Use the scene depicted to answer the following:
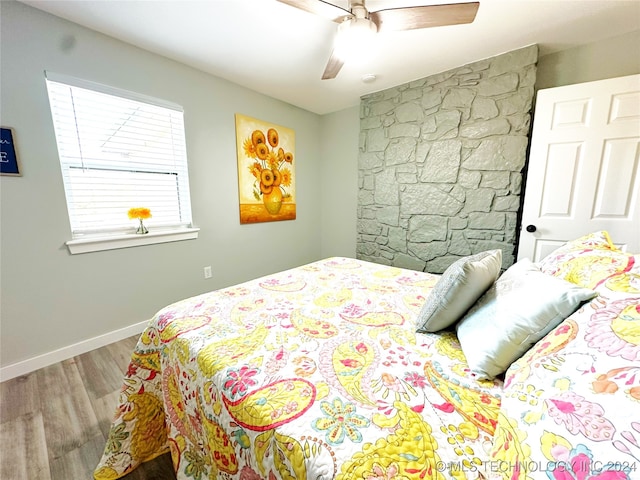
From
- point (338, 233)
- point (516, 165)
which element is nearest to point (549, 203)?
point (516, 165)

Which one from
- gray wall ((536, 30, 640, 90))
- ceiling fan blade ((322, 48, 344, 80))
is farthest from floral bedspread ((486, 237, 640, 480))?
gray wall ((536, 30, 640, 90))

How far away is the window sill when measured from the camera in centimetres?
179

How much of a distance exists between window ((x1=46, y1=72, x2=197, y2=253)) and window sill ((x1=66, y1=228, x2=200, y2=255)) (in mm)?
31

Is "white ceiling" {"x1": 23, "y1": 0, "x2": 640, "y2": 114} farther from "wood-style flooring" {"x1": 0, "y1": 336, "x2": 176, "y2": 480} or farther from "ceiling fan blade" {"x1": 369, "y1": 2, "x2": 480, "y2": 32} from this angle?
"wood-style flooring" {"x1": 0, "y1": 336, "x2": 176, "y2": 480}

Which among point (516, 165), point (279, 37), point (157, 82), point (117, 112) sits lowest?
point (516, 165)

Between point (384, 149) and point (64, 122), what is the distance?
2.75 m

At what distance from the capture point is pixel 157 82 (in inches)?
80.9

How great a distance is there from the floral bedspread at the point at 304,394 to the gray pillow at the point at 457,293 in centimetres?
7

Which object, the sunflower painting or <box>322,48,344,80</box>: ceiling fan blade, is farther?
the sunflower painting

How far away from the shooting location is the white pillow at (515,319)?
2.22ft

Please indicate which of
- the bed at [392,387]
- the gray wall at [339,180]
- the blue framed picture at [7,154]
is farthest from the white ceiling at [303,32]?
the bed at [392,387]

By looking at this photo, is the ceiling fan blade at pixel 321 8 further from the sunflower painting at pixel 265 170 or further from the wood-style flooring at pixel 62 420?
the wood-style flooring at pixel 62 420

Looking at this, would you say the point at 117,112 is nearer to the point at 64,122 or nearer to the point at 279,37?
the point at 64,122

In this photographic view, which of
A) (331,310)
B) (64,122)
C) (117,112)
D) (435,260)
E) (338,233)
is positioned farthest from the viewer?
(338,233)
